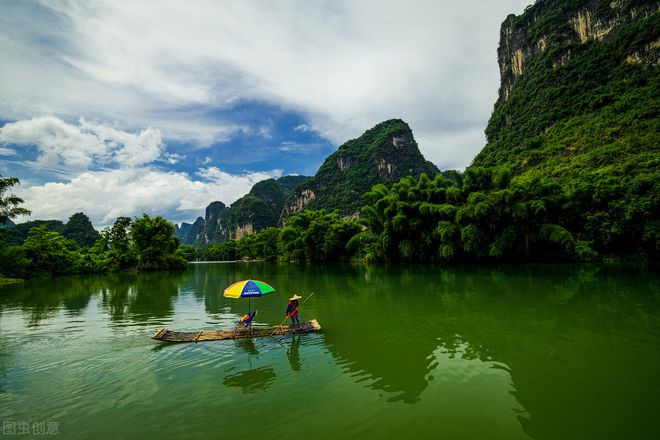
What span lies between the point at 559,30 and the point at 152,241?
100.0 m

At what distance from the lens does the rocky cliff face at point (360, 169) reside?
146375mm

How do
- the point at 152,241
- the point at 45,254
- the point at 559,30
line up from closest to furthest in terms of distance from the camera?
1. the point at 45,254
2. the point at 152,241
3. the point at 559,30

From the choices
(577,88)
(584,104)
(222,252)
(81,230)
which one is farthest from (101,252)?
(577,88)

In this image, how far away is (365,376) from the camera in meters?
6.71

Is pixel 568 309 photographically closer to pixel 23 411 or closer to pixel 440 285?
pixel 440 285

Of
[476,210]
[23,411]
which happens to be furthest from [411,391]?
[476,210]

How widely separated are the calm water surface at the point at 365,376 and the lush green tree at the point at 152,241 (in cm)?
3893

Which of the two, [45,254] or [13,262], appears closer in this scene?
[13,262]

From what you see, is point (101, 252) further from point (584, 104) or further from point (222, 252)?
point (584, 104)

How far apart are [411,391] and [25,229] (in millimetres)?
114136

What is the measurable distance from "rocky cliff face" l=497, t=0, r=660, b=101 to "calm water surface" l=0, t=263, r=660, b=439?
74.3 m

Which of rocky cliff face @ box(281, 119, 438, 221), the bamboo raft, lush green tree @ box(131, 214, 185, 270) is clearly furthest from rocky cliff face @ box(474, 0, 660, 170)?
lush green tree @ box(131, 214, 185, 270)

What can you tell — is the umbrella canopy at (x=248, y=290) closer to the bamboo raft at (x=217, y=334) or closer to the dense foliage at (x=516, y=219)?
the bamboo raft at (x=217, y=334)

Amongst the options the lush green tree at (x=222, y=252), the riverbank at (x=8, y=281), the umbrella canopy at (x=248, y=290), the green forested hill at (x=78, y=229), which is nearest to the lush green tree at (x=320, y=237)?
the riverbank at (x=8, y=281)
